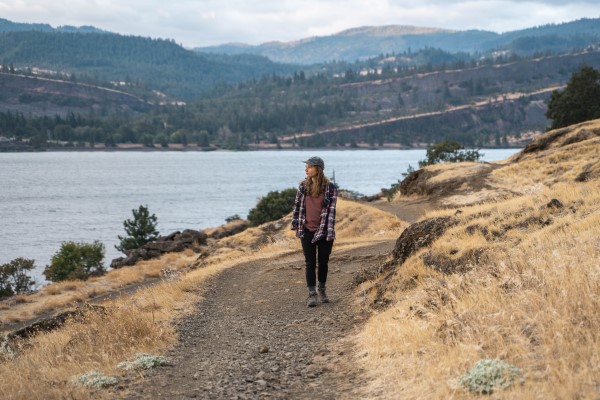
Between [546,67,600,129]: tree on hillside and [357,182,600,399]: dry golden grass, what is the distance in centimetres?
4796

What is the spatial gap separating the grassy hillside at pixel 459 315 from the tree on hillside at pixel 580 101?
44.3 m

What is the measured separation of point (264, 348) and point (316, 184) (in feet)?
10.9

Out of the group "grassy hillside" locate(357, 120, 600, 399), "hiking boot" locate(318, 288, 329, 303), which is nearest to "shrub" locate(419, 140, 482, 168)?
"grassy hillside" locate(357, 120, 600, 399)

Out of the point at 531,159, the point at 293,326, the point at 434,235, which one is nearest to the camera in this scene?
the point at 293,326

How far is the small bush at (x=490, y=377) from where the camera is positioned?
5129mm

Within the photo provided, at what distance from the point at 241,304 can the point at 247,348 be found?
3.99 metres

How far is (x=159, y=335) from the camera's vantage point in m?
9.12

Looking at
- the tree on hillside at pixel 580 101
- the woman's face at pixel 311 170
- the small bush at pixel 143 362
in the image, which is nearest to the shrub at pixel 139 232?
the tree on hillside at pixel 580 101

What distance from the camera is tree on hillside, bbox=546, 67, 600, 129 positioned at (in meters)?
52.6

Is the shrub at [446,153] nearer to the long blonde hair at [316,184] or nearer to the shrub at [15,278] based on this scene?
the shrub at [15,278]

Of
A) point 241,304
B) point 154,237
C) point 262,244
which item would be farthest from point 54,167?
point 241,304

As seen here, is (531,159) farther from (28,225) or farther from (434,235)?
(28,225)

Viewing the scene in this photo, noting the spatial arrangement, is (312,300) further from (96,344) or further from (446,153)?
(446,153)

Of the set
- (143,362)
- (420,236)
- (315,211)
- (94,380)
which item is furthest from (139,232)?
(94,380)
